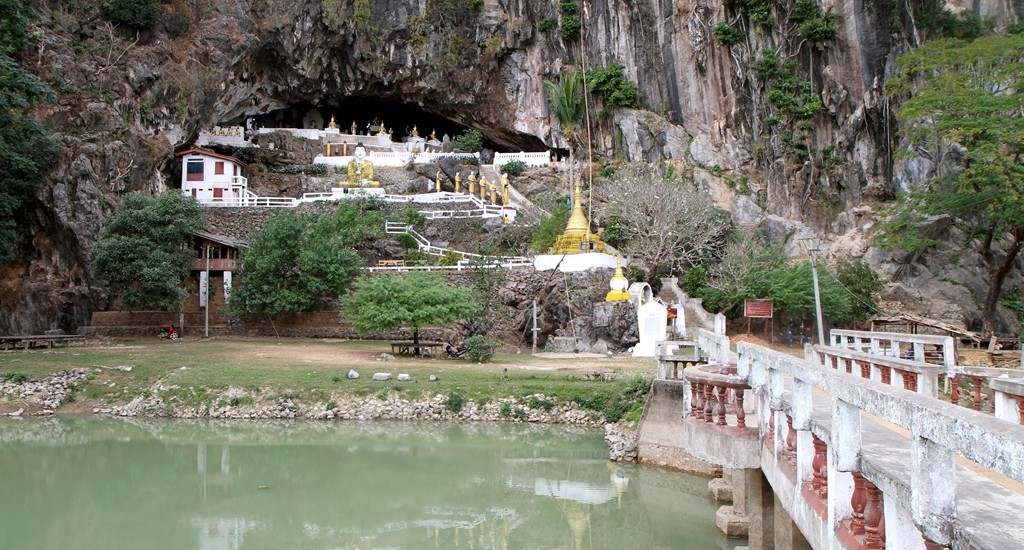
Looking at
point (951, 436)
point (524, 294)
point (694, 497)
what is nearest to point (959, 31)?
point (524, 294)

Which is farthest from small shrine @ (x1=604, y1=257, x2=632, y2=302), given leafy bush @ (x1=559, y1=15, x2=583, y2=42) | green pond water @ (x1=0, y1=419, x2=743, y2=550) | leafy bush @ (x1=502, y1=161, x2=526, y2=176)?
leafy bush @ (x1=559, y1=15, x2=583, y2=42)

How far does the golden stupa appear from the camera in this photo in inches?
1336

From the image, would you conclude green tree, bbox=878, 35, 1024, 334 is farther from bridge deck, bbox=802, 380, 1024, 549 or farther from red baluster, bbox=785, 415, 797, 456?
bridge deck, bbox=802, 380, 1024, 549

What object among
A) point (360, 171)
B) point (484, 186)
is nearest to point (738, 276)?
point (484, 186)

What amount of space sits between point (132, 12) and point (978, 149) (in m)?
38.5

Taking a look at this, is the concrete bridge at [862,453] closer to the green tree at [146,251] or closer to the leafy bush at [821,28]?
the green tree at [146,251]

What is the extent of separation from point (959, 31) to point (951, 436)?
138 feet

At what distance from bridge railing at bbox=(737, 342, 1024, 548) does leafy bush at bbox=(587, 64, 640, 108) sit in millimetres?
41033

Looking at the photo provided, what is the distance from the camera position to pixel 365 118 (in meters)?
62.7

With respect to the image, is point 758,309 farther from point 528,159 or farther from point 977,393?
point 528,159

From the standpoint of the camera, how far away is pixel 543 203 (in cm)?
4253

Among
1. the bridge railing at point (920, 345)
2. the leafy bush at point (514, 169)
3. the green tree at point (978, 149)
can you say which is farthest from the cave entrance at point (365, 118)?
the bridge railing at point (920, 345)

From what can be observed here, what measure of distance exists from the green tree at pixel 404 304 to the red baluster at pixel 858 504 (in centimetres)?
2161

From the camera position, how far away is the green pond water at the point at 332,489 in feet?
42.4
